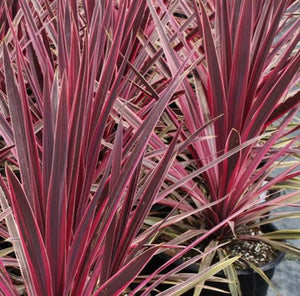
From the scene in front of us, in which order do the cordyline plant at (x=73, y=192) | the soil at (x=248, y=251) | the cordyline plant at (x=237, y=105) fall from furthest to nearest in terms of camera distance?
the soil at (x=248, y=251)
the cordyline plant at (x=237, y=105)
the cordyline plant at (x=73, y=192)

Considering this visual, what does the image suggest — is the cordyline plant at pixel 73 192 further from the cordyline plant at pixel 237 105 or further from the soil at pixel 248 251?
the soil at pixel 248 251

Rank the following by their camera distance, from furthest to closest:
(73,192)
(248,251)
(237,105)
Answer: (248,251)
(237,105)
(73,192)

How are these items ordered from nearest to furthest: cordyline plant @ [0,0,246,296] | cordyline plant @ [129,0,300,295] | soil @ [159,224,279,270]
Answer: cordyline plant @ [0,0,246,296]
cordyline plant @ [129,0,300,295]
soil @ [159,224,279,270]

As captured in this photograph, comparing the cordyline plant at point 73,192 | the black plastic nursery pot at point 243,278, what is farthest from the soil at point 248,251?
the cordyline plant at point 73,192

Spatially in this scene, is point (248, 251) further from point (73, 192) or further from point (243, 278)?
point (73, 192)

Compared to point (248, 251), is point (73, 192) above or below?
above

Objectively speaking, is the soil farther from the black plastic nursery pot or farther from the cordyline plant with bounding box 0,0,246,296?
the cordyline plant with bounding box 0,0,246,296

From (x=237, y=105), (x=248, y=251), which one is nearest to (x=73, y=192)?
(x=237, y=105)

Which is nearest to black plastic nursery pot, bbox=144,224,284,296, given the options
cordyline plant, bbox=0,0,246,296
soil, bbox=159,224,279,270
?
soil, bbox=159,224,279,270

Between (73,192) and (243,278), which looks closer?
(73,192)

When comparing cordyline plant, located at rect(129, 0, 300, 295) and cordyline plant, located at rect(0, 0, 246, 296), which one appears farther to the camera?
cordyline plant, located at rect(129, 0, 300, 295)

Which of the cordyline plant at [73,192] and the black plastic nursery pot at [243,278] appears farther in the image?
the black plastic nursery pot at [243,278]

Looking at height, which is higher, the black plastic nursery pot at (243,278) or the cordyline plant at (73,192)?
the cordyline plant at (73,192)

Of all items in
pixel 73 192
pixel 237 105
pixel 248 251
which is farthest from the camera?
pixel 248 251
